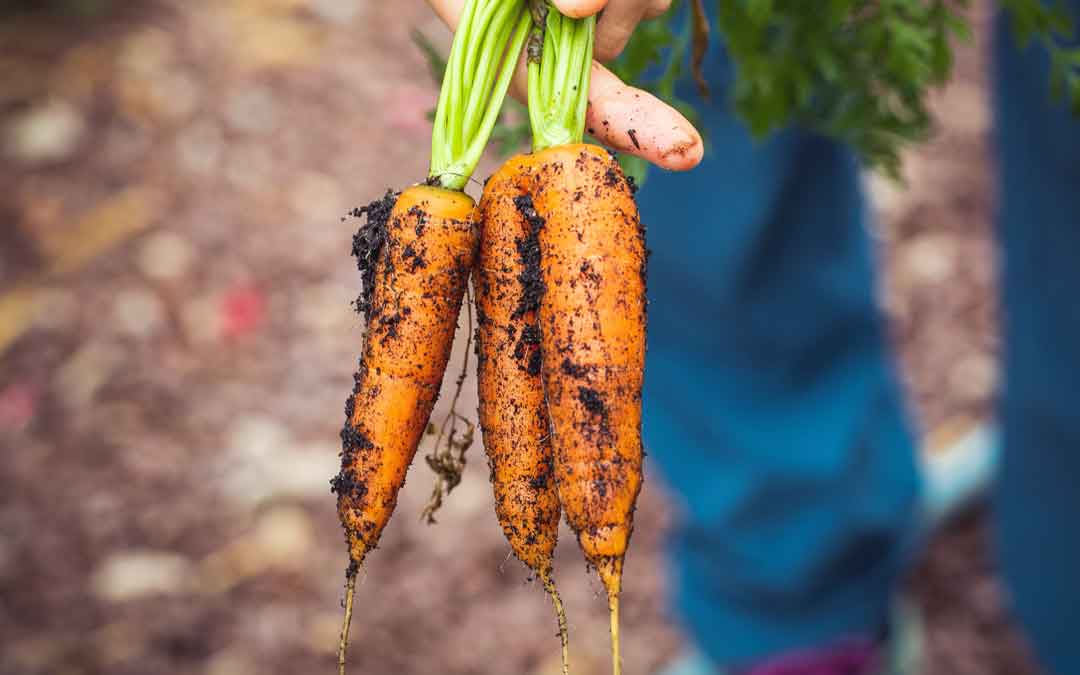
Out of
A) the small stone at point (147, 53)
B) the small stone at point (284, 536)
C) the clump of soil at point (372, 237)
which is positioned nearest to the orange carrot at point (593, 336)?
the clump of soil at point (372, 237)

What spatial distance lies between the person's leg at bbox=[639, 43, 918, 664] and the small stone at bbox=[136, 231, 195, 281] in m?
1.86

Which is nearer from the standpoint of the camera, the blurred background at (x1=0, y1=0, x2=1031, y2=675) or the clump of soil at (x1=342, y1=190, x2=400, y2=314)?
the clump of soil at (x1=342, y1=190, x2=400, y2=314)

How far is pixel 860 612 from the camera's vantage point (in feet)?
8.96

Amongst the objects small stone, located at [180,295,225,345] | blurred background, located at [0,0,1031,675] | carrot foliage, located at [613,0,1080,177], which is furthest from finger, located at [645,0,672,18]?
small stone, located at [180,295,225,345]

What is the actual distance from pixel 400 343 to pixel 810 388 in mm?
1452

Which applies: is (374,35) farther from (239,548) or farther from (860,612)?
(860,612)

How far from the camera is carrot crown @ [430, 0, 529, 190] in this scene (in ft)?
4.25

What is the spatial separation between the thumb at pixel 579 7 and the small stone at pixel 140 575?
86.5 inches

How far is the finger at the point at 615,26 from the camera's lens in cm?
124

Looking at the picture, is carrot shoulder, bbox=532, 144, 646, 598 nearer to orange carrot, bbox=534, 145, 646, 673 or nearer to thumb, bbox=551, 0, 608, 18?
orange carrot, bbox=534, 145, 646, 673

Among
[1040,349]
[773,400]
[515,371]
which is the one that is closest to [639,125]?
[515,371]

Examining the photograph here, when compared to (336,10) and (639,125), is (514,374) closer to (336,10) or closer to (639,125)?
(639,125)

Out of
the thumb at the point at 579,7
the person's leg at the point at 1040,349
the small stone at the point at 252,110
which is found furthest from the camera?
the small stone at the point at 252,110

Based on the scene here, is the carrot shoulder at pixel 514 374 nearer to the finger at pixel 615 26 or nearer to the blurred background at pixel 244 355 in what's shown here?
the finger at pixel 615 26
